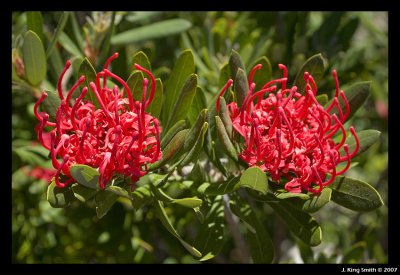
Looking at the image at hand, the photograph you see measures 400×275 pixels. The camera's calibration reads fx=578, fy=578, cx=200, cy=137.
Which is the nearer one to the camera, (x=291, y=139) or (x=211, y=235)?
(x=291, y=139)

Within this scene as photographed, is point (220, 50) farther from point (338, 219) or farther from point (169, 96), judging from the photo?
point (338, 219)

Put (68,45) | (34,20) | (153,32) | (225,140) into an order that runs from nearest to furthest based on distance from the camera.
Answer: (225,140) → (34,20) → (68,45) → (153,32)

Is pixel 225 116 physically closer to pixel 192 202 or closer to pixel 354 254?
pixel 192 202

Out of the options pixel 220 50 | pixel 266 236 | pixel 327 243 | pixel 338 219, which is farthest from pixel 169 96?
pixel 338 219

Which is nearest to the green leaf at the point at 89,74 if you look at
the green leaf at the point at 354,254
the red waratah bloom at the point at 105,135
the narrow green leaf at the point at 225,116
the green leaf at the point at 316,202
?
the red waratah bloom at the point at 105,135

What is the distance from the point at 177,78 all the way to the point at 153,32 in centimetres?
58

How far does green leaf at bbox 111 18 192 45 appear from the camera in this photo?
1812 millimetres

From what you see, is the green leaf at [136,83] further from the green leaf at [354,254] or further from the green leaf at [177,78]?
the green leaf at [354,254]

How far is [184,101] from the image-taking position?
48.1 inches

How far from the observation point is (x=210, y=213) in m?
1.38

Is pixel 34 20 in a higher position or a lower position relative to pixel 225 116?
higher

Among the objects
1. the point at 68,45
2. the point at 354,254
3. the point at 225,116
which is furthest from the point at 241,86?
the point at 354,254

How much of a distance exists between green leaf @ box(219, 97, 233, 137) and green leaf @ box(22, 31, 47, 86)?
0.51 m
